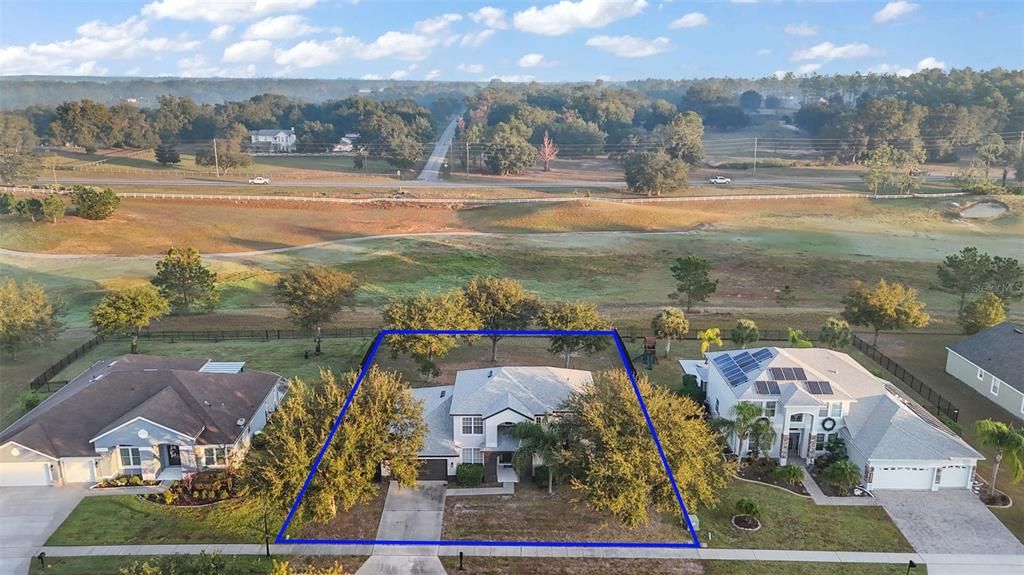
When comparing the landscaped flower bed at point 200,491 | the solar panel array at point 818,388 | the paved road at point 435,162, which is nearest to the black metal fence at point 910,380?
the solar panel array at point 818,388

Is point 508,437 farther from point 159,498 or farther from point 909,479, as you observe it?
point 909,479

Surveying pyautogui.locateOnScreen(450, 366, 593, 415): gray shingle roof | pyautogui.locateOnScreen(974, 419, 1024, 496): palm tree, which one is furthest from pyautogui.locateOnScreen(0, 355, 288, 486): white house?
pyautogui.locateOnScreen(974, 419, 1024, 496): palm tree

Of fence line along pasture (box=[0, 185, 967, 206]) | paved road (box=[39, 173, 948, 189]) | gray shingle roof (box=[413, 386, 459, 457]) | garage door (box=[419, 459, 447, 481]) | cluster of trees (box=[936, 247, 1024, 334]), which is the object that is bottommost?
garage door (box=[419, 459, 447, 481])

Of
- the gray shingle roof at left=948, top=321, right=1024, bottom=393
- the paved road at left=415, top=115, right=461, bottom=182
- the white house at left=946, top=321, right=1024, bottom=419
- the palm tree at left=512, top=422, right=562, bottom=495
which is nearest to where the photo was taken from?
the palm tree at left=512, top=422, right=562, bottom=495

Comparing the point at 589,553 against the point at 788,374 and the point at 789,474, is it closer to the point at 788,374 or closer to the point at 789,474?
the point at 789,474

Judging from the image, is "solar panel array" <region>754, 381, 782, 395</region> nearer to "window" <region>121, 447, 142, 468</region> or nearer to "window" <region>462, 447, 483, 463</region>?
"window" <region>462, 447, 483, 463</region>

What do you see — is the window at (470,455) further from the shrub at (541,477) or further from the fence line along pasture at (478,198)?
the fence line along pasture at (478,198)

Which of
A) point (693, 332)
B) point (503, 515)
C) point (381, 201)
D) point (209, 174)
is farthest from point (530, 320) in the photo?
point (209, 174)
